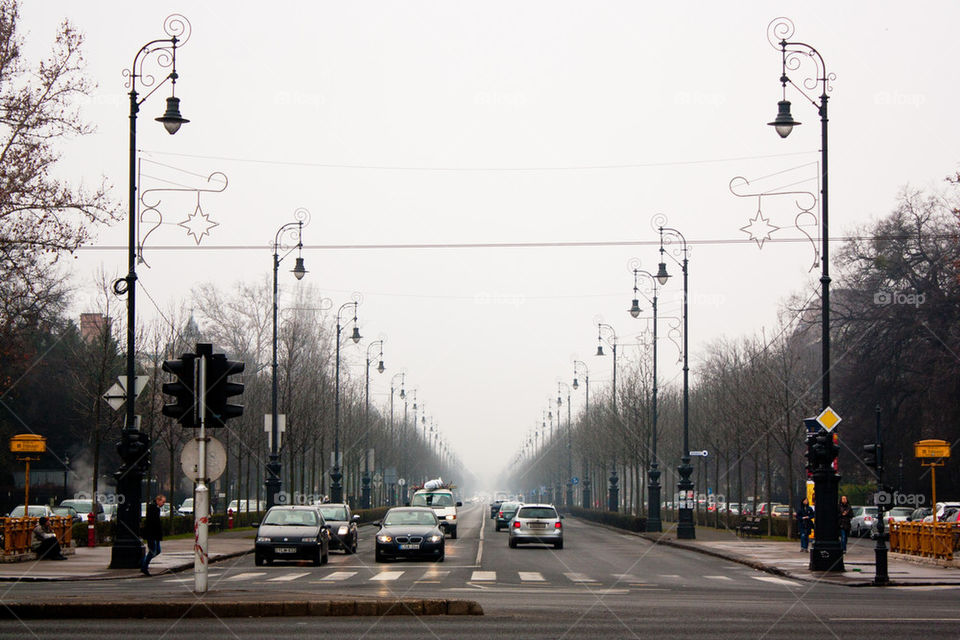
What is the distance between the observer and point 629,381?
7094 cm

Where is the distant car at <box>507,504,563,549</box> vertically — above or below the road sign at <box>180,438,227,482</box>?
below

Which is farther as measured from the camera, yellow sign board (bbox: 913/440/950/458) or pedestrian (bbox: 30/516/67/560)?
yellow sign board (bbox: 913/440/950/458)

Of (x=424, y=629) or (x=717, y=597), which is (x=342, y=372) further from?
(x=424, y=629)

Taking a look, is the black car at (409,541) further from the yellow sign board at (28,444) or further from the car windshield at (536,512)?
the yellow sign board at (28,444)

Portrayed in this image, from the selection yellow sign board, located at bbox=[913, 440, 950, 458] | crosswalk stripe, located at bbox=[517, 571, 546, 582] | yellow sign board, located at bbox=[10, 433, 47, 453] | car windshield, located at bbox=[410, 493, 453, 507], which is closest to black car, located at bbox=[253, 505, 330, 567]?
crosswalk stripe, located at bbox=[517, 571, 546, 582]

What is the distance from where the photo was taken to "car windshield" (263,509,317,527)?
30375 millimetres

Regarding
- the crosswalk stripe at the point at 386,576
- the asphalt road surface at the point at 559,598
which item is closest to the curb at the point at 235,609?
the asphalt road surface at the point at 559,598

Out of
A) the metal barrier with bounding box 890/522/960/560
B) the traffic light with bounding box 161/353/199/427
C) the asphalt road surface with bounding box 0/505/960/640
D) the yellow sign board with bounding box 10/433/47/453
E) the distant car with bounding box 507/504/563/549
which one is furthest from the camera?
the distant car with bounding box 507/504/563/549

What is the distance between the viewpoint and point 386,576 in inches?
1027

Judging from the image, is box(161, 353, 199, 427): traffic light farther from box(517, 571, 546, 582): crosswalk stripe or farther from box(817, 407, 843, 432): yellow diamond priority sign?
box(817, 407, 843, 432): yellow diamond priority sign

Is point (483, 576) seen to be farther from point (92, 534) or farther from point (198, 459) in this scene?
point (92, 534)

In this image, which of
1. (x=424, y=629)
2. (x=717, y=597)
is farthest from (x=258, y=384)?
(x=424, y=629)

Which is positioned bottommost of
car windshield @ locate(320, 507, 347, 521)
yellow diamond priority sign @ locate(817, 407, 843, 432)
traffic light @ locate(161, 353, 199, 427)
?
car windshield @ locate(320, 507, 347, 521)

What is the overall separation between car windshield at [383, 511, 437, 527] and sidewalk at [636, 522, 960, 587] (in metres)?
8.64
